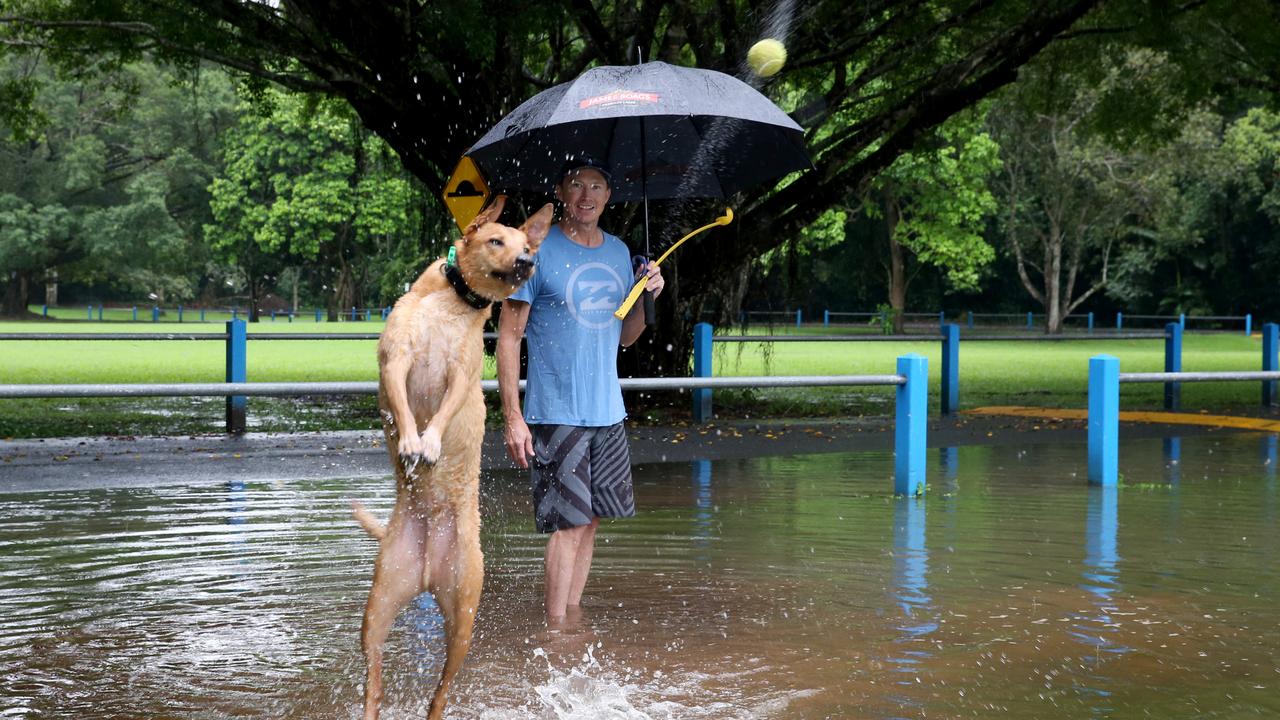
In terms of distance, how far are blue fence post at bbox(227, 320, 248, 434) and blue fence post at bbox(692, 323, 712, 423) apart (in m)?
4.86

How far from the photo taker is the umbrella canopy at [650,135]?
566 cm

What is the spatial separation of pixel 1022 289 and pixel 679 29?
174 ft

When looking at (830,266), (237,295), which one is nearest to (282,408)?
(830,266)

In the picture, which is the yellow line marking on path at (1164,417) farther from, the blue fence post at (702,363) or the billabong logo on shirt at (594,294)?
the billabong logo on shirt at (594,294)

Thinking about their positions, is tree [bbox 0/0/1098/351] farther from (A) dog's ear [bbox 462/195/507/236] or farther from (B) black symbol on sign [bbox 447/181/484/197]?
(A) dog's ear [bbox 462/195/507/236]

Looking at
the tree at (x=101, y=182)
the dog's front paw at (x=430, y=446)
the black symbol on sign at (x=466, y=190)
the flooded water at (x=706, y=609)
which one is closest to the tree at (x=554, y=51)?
the black symbol on sign at (x=466, y=190)

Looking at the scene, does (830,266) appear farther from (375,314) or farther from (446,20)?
(446,20)

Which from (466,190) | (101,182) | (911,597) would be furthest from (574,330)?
(101,182)

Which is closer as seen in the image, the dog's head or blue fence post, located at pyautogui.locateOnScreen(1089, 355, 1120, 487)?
the dog's head

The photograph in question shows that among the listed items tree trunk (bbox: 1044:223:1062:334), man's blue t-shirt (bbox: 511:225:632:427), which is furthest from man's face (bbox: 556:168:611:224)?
tree trunk (bbox: 1044:223:1062:334)

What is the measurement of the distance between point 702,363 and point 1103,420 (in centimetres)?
581

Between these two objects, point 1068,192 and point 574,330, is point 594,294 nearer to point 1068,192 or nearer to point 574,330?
point 574,330

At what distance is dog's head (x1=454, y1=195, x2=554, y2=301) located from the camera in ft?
13.2

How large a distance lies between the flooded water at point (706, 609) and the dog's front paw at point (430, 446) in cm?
110
